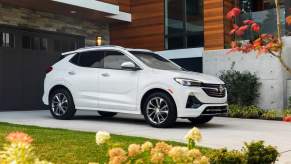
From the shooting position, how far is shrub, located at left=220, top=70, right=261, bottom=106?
14.8 m

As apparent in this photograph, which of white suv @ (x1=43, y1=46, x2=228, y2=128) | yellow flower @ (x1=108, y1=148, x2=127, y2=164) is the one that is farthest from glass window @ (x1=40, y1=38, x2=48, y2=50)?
yellow flower @ (x1=108, y1=148, x2=127, y2=164)

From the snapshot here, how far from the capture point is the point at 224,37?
16641 millimetres

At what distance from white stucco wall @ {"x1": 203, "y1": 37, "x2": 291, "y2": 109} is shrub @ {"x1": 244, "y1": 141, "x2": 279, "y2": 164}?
10127 mm

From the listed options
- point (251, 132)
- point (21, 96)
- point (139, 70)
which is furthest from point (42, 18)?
point (251, 132)

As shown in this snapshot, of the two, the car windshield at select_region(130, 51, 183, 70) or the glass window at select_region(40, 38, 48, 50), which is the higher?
the glass window at select_region(40, 38, 48, 50)

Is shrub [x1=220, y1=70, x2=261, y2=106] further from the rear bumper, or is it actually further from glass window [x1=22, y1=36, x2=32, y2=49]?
glass window [x1=22, y1=36, x2=32, y2=49]

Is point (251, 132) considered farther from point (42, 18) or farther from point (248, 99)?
point (42, 18)

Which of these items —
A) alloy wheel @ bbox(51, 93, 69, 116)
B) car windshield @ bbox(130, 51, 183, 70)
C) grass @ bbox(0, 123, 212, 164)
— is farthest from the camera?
alloy wheel @ bbox(51, 93, 69, 116)

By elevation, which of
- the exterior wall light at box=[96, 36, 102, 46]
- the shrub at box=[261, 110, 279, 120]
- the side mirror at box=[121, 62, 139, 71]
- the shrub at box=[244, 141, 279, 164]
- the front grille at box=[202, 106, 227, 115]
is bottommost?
the shrub at box=[261, 110, 279, 120]

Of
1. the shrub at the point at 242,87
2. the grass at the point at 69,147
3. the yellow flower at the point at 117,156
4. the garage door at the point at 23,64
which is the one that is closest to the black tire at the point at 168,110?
the grass at the point at 69,147

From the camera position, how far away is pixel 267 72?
1498 centimetres

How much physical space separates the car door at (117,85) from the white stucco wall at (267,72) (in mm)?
5108

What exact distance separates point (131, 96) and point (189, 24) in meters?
7.81

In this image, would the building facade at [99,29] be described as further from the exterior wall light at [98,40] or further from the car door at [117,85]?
the car door at [117,85]
